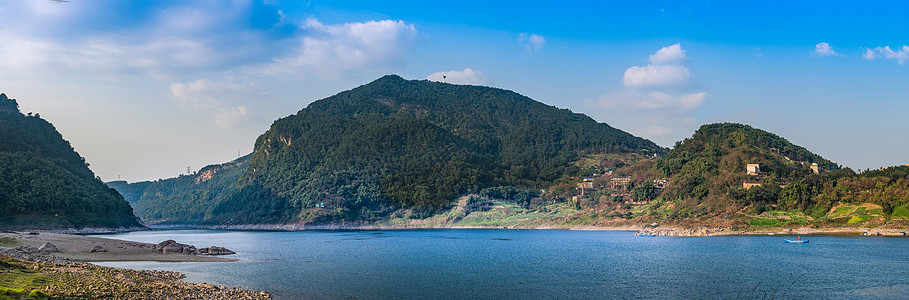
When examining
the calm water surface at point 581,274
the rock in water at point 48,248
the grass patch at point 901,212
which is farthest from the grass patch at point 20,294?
the grass patch at point 901,212

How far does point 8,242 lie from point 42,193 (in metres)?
91.0

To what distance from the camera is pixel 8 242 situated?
236 ft

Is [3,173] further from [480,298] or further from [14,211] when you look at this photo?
[480,298]

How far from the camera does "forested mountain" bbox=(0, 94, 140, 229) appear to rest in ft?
464

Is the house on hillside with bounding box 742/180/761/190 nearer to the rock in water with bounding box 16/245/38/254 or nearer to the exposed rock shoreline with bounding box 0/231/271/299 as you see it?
the exposed rock shoreline with bounding box 0/231/271/299

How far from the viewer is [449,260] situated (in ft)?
245

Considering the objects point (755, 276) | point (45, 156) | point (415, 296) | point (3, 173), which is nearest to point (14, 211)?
point (3, 173)

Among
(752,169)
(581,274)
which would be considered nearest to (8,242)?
(581,274)

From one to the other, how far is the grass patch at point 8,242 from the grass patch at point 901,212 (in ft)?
461

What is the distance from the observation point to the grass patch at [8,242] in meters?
69.5

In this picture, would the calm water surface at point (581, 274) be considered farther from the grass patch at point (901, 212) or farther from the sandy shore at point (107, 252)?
the grass patch at point (901, 212)

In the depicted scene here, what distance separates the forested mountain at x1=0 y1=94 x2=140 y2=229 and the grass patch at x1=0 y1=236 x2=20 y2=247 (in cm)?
7305

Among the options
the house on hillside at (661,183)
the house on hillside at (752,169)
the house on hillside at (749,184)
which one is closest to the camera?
the house on hillside at (749,184)

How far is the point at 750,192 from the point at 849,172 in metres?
20.5
